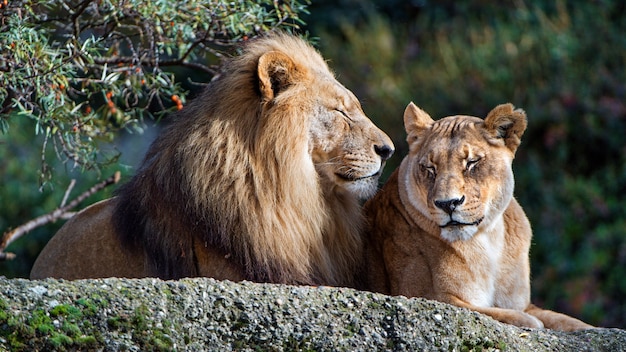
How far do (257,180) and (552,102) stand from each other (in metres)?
5.66

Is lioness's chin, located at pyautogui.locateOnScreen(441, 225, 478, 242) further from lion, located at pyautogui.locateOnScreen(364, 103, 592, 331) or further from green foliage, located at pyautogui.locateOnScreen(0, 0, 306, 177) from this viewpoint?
green foliage, located at pyautogui.locateOnScreen(0, 0, 306, 177)

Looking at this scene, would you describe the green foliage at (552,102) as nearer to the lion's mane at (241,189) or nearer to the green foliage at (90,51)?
the green foliage at (90,51)

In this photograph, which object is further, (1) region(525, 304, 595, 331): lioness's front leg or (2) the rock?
(1) region(525, 304, 595, 331): lioness's front leg

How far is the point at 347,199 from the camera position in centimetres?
522

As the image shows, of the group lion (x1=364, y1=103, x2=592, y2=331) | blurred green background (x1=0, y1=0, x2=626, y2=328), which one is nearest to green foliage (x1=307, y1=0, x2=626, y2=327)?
blurred green background (x1=0, y1=0, x2=626, y2=328)

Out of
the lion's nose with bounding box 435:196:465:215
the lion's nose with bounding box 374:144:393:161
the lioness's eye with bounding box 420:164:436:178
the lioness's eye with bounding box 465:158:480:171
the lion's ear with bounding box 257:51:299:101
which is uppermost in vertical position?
the lion's ear with bounding box 257:51:299:101

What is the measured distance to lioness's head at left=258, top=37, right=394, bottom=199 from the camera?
16.1ft

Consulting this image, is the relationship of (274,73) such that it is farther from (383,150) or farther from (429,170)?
(429,170)

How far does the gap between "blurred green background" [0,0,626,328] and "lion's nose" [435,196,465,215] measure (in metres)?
3.55

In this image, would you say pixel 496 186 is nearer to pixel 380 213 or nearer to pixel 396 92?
pixel 380 213

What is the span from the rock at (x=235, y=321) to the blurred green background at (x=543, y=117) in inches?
166

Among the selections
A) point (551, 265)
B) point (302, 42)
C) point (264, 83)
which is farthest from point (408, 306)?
point (551, 265)

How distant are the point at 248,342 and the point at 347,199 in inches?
57.0

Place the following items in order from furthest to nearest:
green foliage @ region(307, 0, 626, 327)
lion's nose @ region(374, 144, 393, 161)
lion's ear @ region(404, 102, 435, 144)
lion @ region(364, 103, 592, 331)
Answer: green foliage @ region(307, 0, 626, 327) < lion's ear @ region(404, 102, 435, 144) < lion's nose @ region(374, 144, 393, 161) < lion @ region(364, 103, 592, 331)
